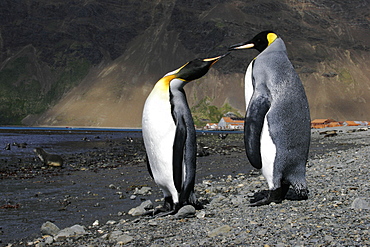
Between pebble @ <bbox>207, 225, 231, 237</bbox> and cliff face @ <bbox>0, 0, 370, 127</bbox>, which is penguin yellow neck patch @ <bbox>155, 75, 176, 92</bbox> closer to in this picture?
pebble @ <bbox>207, 225, 231, 237</bbox>

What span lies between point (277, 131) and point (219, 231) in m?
1.69

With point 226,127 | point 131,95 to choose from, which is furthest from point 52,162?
point 131,95

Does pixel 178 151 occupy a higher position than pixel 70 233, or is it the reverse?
pixel 178 151

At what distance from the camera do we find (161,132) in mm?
5328

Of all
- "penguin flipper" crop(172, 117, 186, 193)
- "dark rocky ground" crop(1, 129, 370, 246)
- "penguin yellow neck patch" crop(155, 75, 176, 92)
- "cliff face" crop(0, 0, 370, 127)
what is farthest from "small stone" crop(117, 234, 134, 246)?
"cliff face" crop(0, 0, 370, 127)

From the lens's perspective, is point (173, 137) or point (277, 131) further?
point (173, 137)

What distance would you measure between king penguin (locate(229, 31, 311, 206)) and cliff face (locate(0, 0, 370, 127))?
100881mm

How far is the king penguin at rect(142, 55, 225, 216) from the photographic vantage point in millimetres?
5203

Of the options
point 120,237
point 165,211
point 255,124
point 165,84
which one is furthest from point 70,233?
point 255,124

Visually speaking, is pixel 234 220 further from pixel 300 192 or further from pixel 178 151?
pixel 178 151

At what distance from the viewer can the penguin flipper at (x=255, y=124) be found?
4.91 m

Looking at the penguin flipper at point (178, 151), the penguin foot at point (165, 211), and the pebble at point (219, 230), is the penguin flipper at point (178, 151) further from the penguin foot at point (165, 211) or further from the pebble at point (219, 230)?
the pebble at point (219, 230)

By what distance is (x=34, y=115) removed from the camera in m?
123

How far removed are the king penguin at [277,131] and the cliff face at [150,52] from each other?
100881 mm
